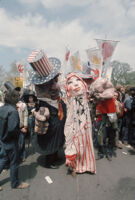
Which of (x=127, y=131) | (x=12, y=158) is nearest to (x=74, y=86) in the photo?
(x=12, y=158)

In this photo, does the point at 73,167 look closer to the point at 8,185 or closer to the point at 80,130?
the point at 80,130

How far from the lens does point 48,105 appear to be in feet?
9.45

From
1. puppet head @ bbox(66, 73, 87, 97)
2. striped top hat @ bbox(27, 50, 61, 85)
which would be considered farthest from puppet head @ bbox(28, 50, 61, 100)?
puppet head @ bbox(66, 73, 87, 97)

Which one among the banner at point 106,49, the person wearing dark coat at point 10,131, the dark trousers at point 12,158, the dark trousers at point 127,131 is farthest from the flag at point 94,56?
the dark trousers at point 12,158

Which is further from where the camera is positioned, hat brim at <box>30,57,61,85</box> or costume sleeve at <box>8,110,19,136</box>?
hat brim at <box>30,57,61,85</box>

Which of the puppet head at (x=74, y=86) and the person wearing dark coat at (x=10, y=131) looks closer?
the person wearing dark coat at (x=10, y=131)

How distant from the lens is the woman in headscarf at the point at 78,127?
2.73 metres

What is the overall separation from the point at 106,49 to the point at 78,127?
2.99 metres

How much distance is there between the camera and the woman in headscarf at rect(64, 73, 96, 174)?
2734mm

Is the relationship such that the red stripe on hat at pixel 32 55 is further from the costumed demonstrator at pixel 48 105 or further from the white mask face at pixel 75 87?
the white mask face at pixel 75 87

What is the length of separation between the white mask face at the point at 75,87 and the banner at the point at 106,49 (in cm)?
234

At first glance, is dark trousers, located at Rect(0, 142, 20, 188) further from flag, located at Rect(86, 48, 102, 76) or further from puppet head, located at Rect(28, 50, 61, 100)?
flag, located at Rect(86, 48, 102, 76)

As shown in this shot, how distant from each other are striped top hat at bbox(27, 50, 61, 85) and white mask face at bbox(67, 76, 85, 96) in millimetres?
322

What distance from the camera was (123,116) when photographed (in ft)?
16.3
